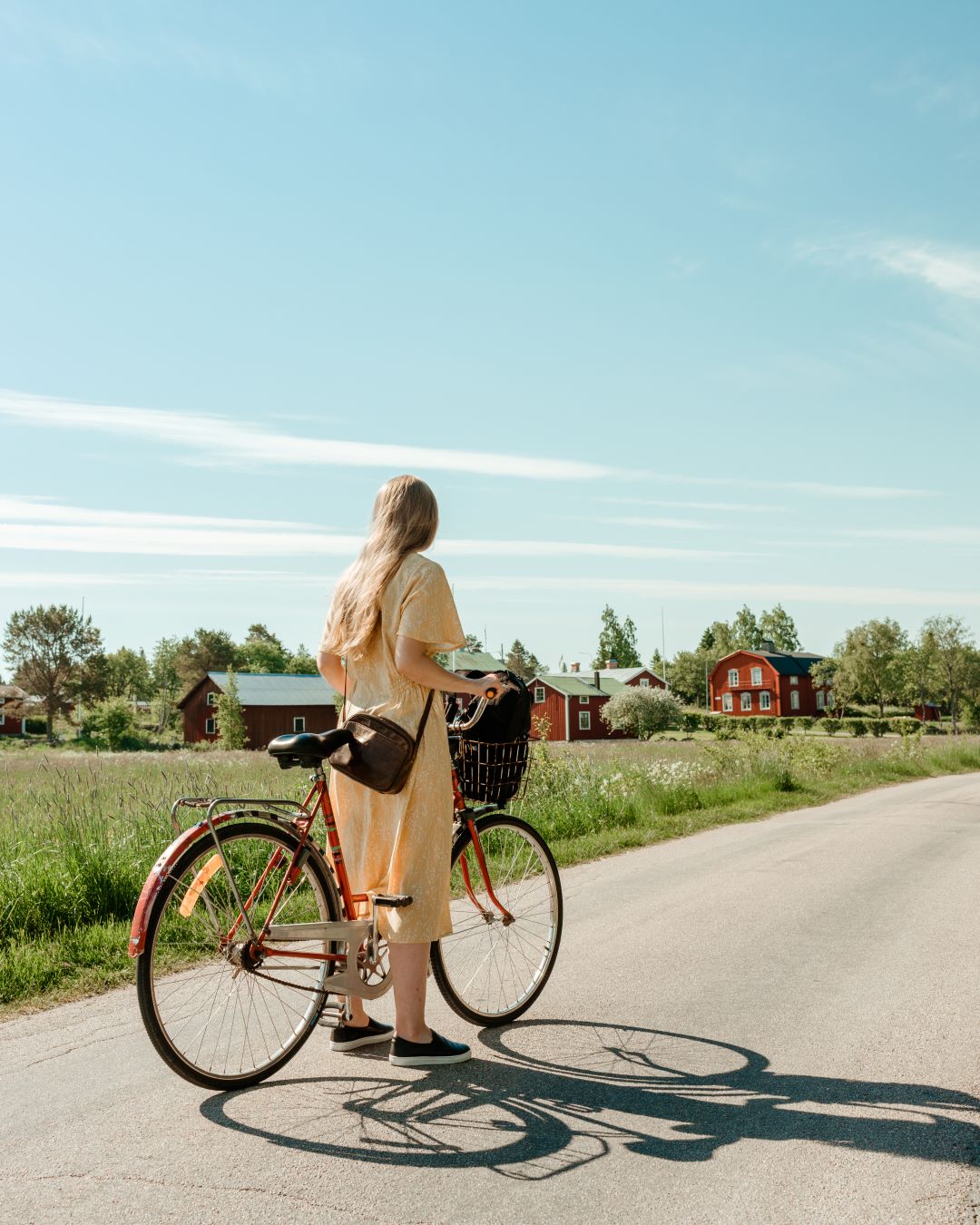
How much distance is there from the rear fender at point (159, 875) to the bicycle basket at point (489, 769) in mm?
979

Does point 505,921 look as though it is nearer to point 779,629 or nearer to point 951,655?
point 951,655

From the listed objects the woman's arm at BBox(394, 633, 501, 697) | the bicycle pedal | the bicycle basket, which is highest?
the woman's arm at BBox(394, 633, 501, 697)

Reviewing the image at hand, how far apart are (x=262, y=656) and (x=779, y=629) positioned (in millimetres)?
58812

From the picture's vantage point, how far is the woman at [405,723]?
4207 millimetres

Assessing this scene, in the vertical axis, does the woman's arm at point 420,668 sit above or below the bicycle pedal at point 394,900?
above

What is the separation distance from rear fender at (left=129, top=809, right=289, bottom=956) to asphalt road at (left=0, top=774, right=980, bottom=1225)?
0.63 metres

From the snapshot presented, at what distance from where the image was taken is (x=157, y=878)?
150 inches

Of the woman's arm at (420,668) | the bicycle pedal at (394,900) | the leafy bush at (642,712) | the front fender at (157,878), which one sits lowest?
the leafy bush at (642,712)

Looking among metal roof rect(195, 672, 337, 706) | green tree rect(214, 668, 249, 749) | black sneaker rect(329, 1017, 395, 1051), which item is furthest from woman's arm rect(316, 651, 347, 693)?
metal roof rect(195, 672, 337, 706)

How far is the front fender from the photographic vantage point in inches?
146

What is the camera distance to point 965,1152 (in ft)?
11.3

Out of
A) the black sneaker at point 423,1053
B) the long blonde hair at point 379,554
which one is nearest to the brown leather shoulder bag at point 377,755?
the long blonde hair at point 379,554

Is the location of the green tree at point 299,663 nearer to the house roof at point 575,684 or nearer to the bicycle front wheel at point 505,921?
the house roof at point 575,684

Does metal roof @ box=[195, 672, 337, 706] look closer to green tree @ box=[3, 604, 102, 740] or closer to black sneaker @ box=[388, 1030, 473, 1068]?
green tree @ box=[3, 604, 102, 740]
